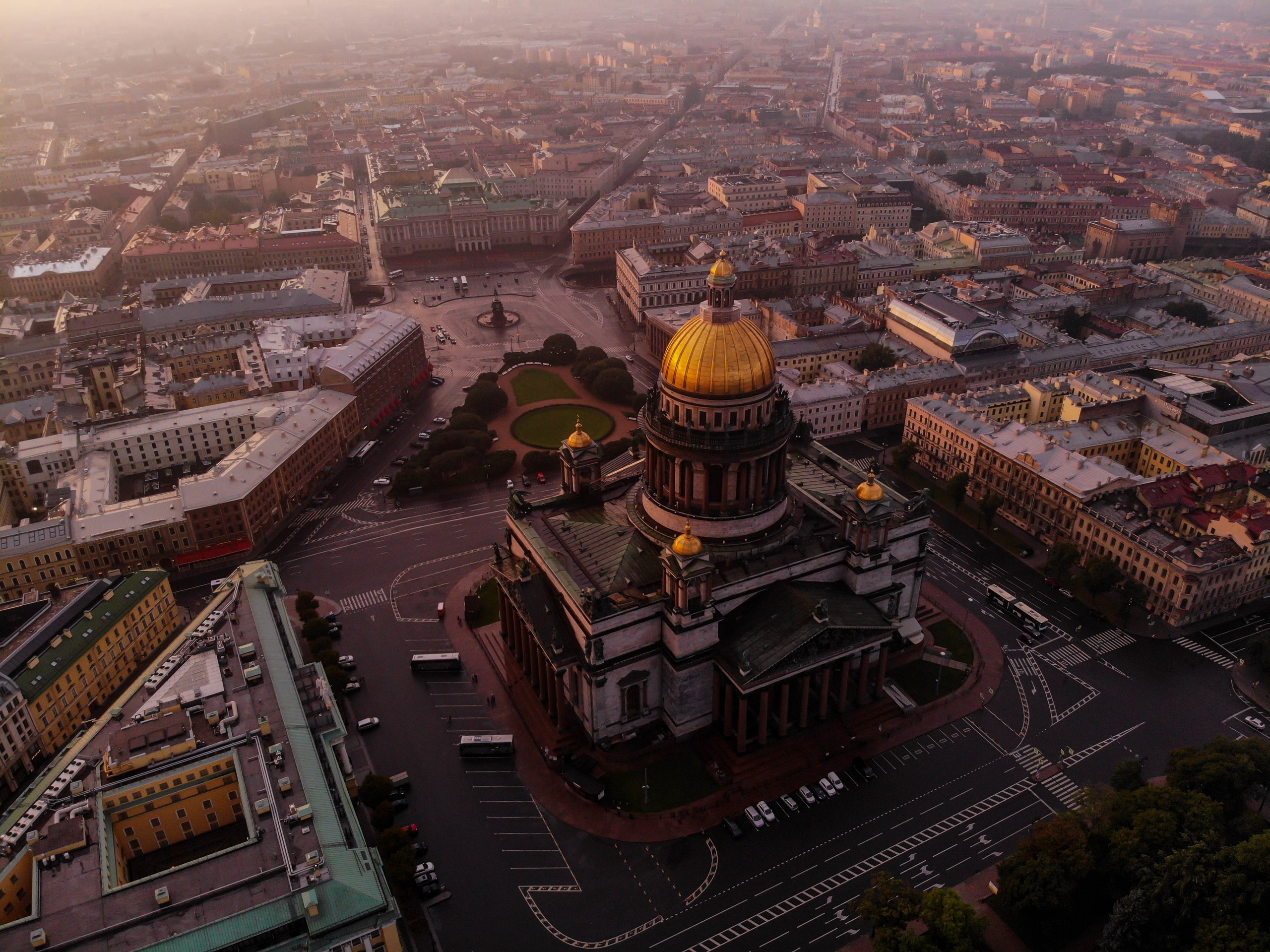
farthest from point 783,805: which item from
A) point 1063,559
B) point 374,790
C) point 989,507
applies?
point 989,507

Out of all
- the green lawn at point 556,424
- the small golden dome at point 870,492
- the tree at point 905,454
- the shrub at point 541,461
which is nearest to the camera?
the small golden dome at point 870,492

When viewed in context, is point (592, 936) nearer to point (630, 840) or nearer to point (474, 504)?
point (630, 840)

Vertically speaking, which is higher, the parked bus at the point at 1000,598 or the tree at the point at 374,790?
the tree at the point at 374,790

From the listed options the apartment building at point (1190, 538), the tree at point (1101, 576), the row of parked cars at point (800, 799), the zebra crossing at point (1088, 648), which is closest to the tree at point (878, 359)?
the apartment building at point (1190, 538)

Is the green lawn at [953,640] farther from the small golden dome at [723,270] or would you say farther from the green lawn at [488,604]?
the green lawn at [488,604]

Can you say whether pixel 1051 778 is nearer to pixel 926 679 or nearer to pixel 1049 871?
pixel 926 679

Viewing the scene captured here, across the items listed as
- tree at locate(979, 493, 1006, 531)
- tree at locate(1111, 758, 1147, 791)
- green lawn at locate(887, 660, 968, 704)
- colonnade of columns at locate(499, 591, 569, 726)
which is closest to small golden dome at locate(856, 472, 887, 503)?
green lawn at locate(887, 660, 968, 704)

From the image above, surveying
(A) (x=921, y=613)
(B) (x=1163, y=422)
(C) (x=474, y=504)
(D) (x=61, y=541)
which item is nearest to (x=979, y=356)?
(B) (x=1163, y=422)
